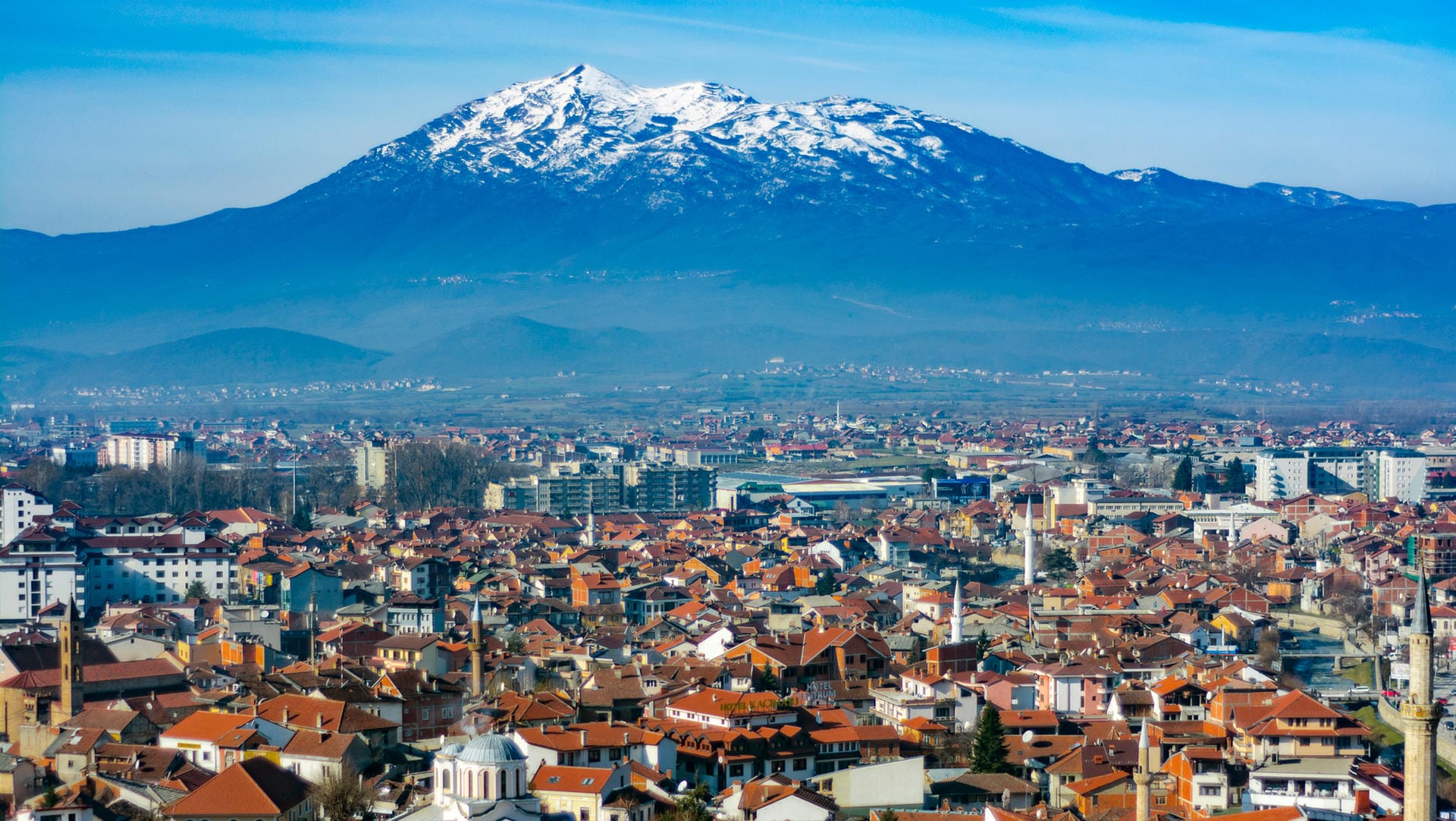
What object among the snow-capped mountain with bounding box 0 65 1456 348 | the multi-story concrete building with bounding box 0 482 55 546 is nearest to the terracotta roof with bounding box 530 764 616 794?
the multi-story concrete building with bounding box 0 482 55 546

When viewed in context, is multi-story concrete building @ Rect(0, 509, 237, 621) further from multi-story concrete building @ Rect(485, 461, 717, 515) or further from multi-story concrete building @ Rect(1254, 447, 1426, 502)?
multi-story concrete building @ Rect(1254, 447, 1426, 502)

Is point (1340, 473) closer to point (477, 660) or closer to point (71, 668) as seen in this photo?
point (477, 660)

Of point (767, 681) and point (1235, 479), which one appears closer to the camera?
point (767, 681)

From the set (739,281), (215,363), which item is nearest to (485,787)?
(215,363)

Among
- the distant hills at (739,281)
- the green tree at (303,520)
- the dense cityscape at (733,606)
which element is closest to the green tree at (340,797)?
the dense cityscape at (733,606)

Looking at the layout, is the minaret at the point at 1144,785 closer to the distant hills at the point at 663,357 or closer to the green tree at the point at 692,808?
the green tree at the point at 692,808

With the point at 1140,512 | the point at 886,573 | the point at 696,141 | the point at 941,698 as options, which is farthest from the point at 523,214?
the point at 941,698

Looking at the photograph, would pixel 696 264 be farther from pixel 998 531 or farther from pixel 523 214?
pixel 998 531
